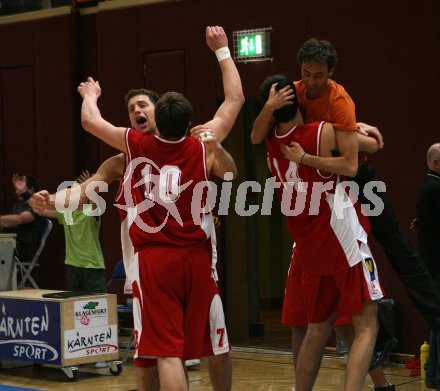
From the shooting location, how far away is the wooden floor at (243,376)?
812 cm

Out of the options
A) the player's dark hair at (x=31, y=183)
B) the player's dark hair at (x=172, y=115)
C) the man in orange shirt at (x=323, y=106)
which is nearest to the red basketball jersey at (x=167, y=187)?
the player's dark hair at (x=172, y=115)

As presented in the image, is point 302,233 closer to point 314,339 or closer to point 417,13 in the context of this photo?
point 314,339

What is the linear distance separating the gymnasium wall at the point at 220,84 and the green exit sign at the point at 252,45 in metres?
0.09

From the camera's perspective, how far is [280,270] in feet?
44.3

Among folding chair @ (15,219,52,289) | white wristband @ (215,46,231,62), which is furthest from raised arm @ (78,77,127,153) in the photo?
folding chair @ (15,219,52,289)

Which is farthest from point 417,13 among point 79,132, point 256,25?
point 79,132

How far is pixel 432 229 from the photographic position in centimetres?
754

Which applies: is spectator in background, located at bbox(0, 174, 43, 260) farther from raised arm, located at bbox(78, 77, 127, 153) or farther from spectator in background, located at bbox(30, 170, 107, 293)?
raised arm, located at bbox(78, 77, 127, 153)

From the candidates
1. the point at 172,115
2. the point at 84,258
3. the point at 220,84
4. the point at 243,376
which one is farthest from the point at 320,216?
the point at 220,84

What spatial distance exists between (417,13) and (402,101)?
0.83 m

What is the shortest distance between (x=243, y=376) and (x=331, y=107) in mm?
3938

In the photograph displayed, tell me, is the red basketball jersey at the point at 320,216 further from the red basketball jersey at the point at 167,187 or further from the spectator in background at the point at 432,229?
the spectator in background at the point at 432,229

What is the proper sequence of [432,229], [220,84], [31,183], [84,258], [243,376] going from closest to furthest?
[432,229] → [243,376] → [84,258] → [220,84] → [31,183]

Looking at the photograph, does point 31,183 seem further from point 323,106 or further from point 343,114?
point 343,114
